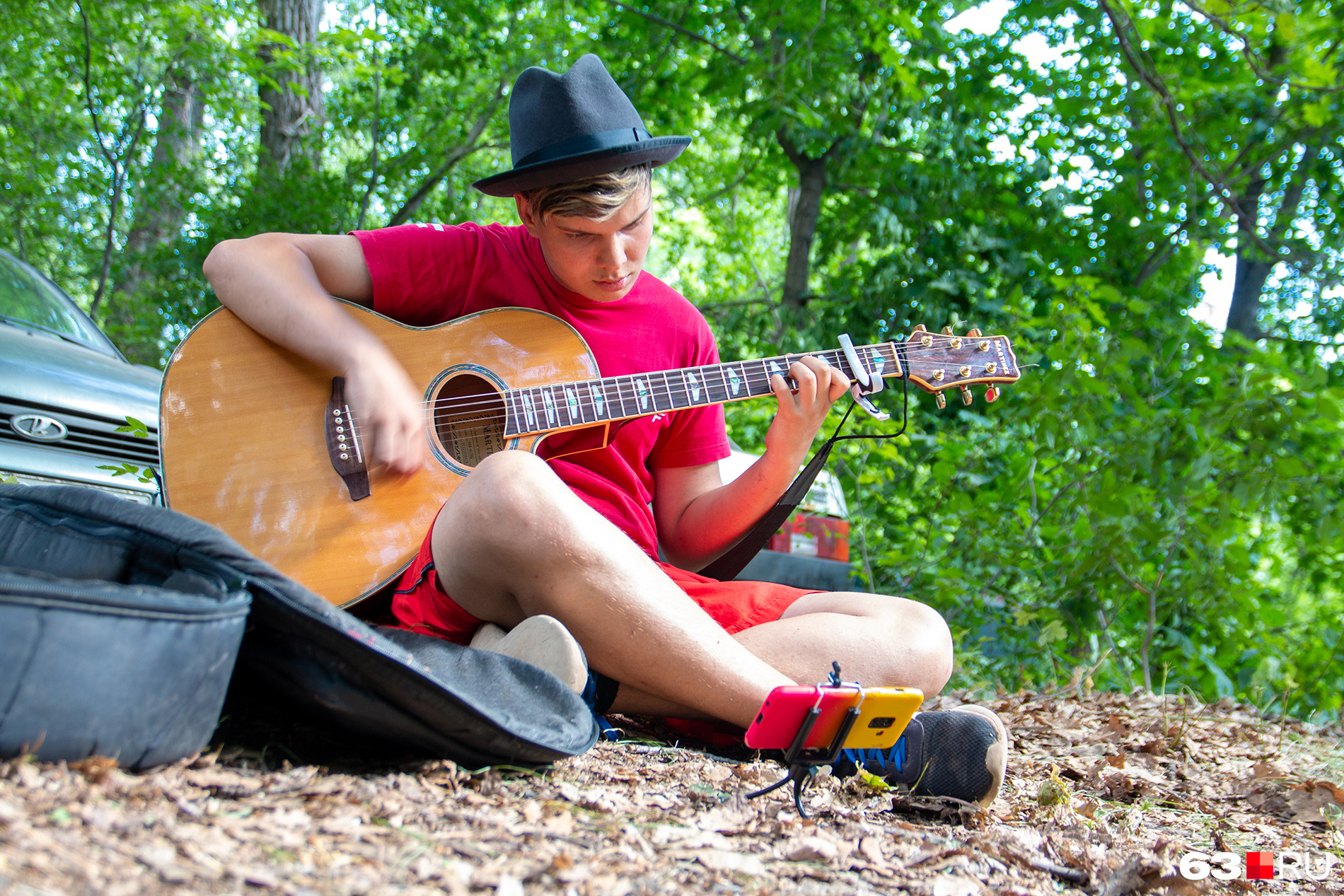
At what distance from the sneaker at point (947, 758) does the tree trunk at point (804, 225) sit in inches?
229

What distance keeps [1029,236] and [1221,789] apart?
4.84 m

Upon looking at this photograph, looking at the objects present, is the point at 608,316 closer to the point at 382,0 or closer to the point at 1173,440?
the point at 1173,440

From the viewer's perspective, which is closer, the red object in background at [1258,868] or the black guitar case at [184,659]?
the black guitar case at [184,659]

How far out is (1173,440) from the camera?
3689 mm

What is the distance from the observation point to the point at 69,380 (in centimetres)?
322

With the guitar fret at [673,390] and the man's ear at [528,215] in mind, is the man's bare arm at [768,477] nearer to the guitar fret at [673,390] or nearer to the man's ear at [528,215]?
the guitar fret at [673,390]

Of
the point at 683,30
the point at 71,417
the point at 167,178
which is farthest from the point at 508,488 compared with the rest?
the point at 167,178

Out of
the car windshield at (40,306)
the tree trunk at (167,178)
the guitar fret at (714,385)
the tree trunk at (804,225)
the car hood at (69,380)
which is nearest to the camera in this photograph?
the guitar fret at (714,385)

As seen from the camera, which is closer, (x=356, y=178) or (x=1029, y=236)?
(x=1029, y=236)

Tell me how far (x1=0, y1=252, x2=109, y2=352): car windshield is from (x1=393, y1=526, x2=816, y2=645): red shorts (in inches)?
124

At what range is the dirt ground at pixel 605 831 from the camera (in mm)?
847

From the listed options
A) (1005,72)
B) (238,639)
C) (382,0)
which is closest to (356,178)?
(382,0)

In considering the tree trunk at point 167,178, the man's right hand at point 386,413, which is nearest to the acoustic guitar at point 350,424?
the man's right hand at point 386,413

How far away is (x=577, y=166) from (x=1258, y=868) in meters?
1.90
